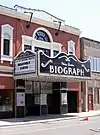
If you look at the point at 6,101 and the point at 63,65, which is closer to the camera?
the point at 63,65

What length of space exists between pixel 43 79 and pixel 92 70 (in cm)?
1072

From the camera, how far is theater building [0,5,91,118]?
84.1 ft

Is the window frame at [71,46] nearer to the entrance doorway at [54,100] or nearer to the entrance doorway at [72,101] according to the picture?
the entrance doorway at [54,100]

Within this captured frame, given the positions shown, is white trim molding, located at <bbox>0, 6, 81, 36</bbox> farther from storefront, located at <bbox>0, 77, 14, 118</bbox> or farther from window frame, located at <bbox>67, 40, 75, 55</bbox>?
storefront, located at <bbox>0, 77, 14, 118</bbox>

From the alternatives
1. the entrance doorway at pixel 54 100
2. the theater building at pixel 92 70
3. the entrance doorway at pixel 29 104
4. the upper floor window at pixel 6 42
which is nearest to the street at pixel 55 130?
the upper floor window at pixel 6 42

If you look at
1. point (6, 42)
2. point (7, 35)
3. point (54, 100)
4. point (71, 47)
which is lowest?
point (54, 100)

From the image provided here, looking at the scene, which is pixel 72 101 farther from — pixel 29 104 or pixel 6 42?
pixel 6 42

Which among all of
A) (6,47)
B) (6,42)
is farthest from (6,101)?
(6,42)

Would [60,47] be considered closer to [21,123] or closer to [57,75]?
[57,75]

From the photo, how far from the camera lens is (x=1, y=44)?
2627 cm

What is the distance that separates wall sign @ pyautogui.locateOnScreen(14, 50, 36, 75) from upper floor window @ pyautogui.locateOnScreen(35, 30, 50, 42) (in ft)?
11.7

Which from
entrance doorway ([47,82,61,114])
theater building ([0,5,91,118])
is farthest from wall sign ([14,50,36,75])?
entrance doorway ([47,82,61,114])

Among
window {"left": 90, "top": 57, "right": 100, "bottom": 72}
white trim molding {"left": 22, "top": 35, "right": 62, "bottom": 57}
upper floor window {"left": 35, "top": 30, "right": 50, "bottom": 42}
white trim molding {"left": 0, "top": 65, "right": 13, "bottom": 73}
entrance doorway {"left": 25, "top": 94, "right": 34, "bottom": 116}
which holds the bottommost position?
entrance doorway {"left": 25, "top": 94, "right": 34, "bottom": 116}

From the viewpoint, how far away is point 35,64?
24281 millimetres
